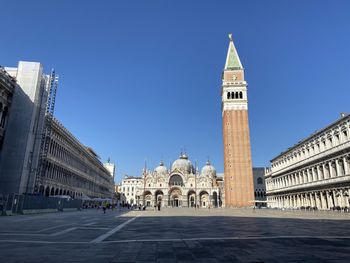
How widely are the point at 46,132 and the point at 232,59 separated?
6237 centimetres

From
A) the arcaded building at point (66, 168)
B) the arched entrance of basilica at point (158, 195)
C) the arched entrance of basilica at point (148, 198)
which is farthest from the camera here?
the arched entrance of basilica at point (148, 198)

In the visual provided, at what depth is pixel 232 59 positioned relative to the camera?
85062 mm

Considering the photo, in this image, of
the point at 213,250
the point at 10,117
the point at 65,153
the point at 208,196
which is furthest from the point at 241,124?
the point at 213,250

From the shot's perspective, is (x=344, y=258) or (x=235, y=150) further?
(x=235, y=150)

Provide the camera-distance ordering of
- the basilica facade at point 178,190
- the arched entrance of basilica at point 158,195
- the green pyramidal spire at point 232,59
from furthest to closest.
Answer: the arched entrance of basilica at point 158,195 < the basilica facade at point 178,190 < the green pyramidal spire at point 232,59

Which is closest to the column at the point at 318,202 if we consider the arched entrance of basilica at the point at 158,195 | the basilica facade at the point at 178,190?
the basilica facade at the point at 178,190

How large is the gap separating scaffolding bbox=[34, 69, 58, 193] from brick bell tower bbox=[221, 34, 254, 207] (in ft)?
152

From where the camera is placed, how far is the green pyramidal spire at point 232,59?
83.4m

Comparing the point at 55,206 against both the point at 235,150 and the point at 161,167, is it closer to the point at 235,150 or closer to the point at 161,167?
the point at 235,150

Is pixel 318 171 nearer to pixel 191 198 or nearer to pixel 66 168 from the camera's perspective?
pixel 66 168

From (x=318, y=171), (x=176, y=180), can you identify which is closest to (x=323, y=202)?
(x=318, y=171)

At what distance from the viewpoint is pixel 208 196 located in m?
103

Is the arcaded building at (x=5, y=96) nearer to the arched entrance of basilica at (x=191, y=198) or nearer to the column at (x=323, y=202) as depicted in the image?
the column at (x=323, y=202)

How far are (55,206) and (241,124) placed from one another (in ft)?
172
